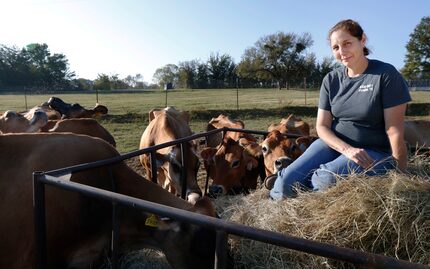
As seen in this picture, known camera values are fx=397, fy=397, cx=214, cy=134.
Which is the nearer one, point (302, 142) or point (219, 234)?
point (219, 234)

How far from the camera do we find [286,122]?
25.9 feet

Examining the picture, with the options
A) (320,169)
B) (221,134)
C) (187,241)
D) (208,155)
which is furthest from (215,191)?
(221,134)

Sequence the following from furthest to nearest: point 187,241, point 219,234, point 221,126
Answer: point 221,126
point 187,241
point 219,234

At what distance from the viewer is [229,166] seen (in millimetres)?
5582

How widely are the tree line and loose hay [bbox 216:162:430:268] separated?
49.3 meters

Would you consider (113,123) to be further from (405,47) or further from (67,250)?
(405,47)

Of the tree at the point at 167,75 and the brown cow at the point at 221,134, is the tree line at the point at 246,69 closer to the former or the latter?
the tree at the point at 167,75

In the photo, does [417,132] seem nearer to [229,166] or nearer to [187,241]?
[229,166]

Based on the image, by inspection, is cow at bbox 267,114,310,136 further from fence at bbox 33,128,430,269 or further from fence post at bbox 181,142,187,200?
fence at bbox 33,128,430,269

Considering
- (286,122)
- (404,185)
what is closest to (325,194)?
(404,185)

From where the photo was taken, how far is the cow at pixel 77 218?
2.84 meters

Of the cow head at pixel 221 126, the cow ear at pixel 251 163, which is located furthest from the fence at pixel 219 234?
the cow head at pixel 221 126

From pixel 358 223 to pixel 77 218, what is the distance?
2.03m

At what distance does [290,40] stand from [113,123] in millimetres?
49037
